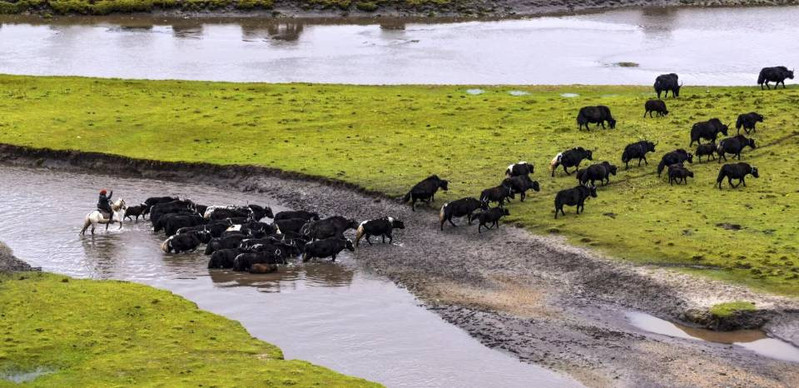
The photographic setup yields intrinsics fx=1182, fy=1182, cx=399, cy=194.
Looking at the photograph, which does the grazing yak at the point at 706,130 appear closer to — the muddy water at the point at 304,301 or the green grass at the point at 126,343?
the muddy water at the point at 304,301

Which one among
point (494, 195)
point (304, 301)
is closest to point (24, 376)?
point (304, 301)

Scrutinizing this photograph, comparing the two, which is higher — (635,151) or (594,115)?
(594,115)

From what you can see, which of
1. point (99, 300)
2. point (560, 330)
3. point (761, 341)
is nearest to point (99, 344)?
point (99, 300)

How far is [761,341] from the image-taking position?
3031 centimetres

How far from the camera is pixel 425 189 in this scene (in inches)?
1698

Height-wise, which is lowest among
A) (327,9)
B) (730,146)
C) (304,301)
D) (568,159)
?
(304,301)

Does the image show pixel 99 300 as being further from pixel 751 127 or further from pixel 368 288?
pixel 751 127

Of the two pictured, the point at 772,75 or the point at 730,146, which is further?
the point at 772,75

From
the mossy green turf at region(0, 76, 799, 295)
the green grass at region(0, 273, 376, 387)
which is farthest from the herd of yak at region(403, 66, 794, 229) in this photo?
the green grass at region(0, 273, 376, 387)

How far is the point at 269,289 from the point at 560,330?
29.5 feet

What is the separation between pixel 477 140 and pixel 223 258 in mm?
18903

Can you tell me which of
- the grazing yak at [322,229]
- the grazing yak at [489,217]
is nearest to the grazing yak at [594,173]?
the grazing yak at [489,217]

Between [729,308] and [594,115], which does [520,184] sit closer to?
[594,115]

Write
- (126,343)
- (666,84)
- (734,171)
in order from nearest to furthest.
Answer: (126,343) < (734,171) < (666,84)
